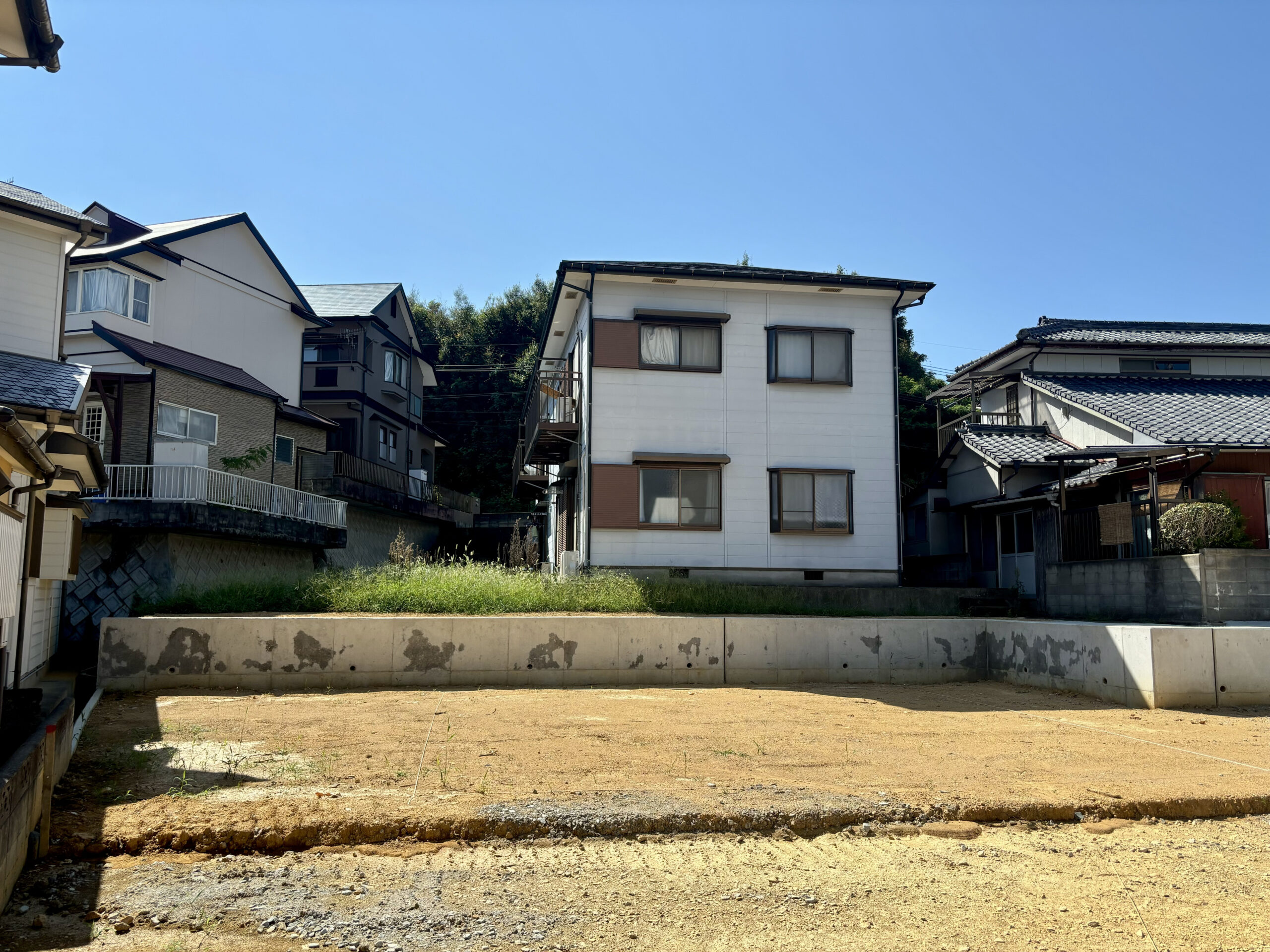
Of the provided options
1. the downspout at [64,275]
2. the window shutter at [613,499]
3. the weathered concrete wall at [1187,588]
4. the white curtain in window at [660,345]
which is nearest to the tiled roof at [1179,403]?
the weathered concrete wall at [1187,588]

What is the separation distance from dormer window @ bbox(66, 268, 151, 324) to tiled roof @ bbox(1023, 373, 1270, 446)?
20.7 m

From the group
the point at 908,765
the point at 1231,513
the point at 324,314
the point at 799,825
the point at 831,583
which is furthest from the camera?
the point at 324,314

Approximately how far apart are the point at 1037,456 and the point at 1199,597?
5759 mm

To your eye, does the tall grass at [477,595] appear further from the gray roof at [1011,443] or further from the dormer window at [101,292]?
the dormer window at [101,292]

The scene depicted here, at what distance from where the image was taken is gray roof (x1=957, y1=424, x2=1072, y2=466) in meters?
18.8

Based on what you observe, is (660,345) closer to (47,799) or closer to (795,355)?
(795,355)

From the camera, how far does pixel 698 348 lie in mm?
18188

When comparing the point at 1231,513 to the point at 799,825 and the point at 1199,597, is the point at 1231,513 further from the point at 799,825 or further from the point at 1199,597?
the point at 799,825

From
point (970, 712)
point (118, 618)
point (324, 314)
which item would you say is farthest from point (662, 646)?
point (324, 314)

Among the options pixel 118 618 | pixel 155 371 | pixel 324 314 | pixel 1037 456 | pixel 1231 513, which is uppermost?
pixel 324 314

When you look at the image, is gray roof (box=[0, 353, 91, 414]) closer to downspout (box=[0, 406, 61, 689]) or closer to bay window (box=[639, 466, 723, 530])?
downspout (box=[0, 406, 61, 689])

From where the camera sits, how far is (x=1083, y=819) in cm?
676

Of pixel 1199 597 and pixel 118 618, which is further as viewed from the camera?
pixel 1199 597

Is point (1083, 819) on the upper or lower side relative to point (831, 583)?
lower
